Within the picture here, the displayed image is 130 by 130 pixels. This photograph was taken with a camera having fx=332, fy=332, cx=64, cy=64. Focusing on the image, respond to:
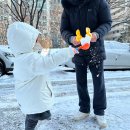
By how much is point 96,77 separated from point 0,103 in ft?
7.10

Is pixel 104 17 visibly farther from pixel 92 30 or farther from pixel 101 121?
pixel 101 121

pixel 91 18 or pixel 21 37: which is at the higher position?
pixel 91 18

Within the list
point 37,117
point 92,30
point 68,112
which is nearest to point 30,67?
point 37,117

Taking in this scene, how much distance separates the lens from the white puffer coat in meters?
2.96

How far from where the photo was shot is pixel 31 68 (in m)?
3.04

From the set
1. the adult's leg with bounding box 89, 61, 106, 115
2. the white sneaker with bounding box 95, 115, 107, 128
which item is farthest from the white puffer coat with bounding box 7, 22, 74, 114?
the white sneaker with bounding box 95, 115, 107, 128

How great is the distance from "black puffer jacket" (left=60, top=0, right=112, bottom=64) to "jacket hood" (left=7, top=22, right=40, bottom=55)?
3.01 feet

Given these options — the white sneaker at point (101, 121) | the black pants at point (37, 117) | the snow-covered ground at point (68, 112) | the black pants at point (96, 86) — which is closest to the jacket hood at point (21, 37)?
the black pants at point (37, 117)

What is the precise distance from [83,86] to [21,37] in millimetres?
1447

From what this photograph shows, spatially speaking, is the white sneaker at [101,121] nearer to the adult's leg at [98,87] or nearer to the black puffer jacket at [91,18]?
the adult's leg at [98,87]

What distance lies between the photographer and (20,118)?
178 inches

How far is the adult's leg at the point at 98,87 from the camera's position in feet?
13.3

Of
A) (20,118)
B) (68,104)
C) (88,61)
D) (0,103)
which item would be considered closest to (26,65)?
(88,61)

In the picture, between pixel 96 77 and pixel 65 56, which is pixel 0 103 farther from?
pixel 65 56
